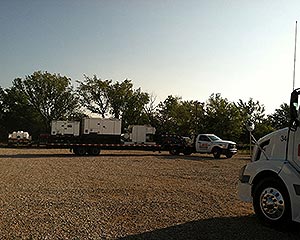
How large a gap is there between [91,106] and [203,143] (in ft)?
124

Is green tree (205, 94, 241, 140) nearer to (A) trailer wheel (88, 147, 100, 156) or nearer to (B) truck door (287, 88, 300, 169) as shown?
(A) trailer wheel (88, 147, 100, 156)

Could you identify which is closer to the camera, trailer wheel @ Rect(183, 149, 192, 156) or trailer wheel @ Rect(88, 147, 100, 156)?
trailer wheel @ Rect(88, 147, 100, 156)

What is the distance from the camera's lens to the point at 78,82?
220ft

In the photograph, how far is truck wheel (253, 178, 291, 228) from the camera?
21.3 feet

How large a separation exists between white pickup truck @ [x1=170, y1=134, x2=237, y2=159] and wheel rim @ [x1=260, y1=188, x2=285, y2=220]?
2322 centimetres

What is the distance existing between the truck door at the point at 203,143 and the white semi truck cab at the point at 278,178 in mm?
23456

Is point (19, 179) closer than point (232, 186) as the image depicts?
No

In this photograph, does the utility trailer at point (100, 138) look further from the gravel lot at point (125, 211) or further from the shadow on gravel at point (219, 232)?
the shadow on gravel at point (219, 232)

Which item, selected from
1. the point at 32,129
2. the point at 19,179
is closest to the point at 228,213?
the point at 19,179

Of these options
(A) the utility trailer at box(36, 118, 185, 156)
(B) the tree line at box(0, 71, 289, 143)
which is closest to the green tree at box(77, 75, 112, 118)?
(B) the tree line at box(0, 71, 289, 143)

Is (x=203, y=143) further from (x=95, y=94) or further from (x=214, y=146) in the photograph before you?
(x=95, y=94)

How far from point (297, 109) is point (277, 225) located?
2.04m

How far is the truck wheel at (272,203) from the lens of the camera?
6492 mm

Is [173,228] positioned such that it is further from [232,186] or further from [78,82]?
[78,82]
